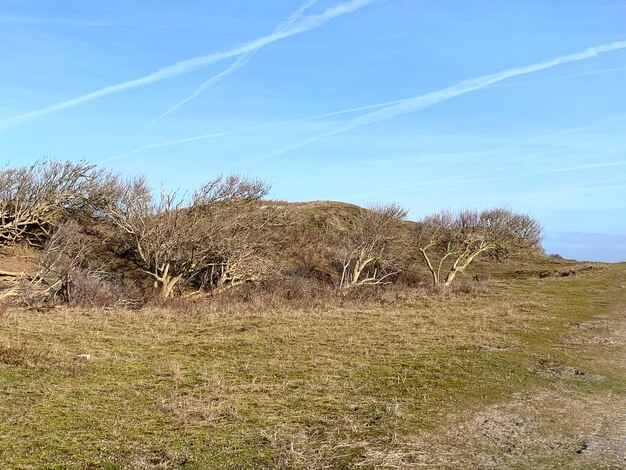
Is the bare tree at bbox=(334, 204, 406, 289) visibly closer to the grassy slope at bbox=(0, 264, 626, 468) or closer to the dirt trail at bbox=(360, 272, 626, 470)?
the grassy slope at bbox=(0, 264, 626, 468)

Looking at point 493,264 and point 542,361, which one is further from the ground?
point 493,264

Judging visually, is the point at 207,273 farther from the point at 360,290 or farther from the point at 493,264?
the point at 493,264

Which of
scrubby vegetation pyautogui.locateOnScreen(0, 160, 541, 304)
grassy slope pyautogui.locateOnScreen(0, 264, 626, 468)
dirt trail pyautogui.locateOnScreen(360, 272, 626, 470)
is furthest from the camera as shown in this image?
scrubby vegetation pyautogui.locateOnScreen(0, 160, 541, 304)

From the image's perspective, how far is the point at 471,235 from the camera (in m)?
34.3

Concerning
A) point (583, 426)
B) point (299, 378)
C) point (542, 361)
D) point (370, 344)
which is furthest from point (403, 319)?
point (583, 426)

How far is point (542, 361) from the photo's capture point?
11.2 m

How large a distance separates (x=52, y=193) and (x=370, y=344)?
939 inches

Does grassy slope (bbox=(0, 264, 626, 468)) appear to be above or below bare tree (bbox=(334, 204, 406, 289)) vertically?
below

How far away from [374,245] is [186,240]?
42.3 feet

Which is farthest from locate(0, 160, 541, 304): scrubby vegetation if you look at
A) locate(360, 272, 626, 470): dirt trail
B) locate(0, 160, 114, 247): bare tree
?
locate(360, 272, 626, 470): dirt trail

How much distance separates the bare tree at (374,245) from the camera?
31734 millimetres

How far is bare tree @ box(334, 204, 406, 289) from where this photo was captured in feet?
104

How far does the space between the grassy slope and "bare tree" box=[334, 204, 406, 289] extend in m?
13.9

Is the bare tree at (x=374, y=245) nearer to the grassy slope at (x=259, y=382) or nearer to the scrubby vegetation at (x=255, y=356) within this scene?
the scrubby vegetation at (x=255, y=356)
